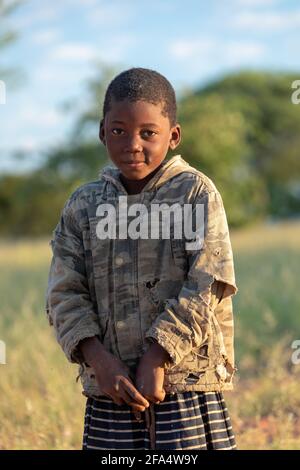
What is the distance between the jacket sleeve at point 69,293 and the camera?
103 inches

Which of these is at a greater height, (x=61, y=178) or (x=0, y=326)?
(x=61, y=178)

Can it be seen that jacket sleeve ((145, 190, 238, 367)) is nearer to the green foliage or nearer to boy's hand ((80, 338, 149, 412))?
boy's hand ((80, 338, 149, 412))

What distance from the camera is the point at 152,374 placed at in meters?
2.48

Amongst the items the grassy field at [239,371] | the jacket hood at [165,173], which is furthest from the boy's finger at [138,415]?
the grassy field at [239,371]

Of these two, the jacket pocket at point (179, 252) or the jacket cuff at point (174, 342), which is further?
the jacket pocket at point (179, 252)

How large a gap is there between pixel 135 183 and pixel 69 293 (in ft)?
1.22

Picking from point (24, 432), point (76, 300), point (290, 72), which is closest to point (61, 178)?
point (290, 72)

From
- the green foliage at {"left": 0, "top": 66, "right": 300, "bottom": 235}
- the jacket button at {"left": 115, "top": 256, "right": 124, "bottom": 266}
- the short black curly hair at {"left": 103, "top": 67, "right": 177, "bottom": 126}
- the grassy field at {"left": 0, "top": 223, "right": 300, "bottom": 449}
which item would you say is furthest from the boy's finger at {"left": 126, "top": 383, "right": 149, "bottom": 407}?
the green foliage at {"left": 0, "top": 66, "right": 300, "bottom": 235}

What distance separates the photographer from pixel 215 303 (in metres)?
2.59

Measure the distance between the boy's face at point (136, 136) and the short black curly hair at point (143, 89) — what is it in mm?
18

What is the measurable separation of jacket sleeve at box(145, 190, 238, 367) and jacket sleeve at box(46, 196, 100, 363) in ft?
0.69

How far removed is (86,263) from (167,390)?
0.44m

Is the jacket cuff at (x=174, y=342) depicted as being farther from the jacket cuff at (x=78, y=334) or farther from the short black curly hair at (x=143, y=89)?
Answer: the short black curly hair at (x=143, y=89)
